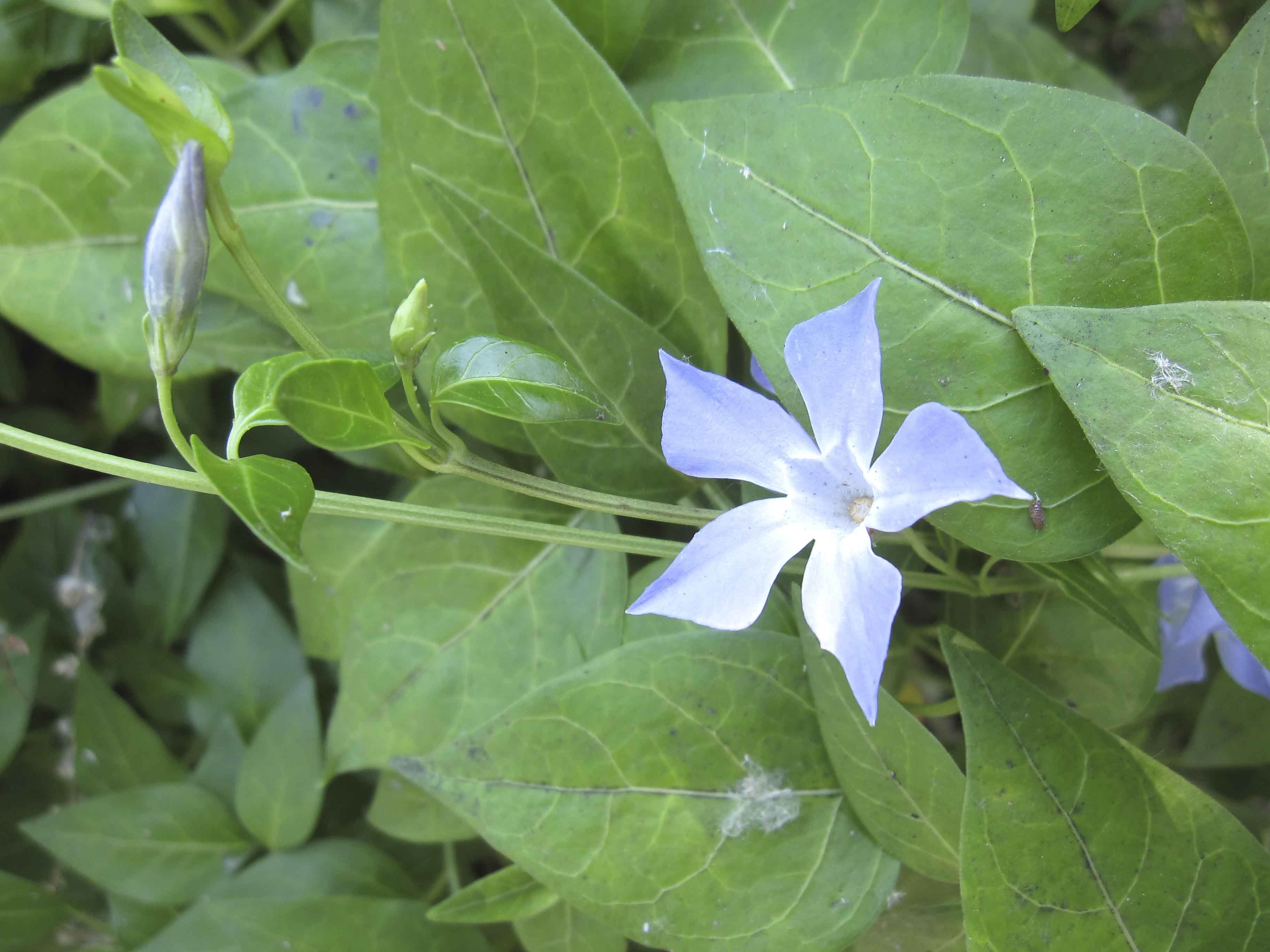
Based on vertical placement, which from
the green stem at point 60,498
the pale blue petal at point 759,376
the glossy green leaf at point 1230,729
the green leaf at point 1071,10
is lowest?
the glossy green leaf at point 1230,729

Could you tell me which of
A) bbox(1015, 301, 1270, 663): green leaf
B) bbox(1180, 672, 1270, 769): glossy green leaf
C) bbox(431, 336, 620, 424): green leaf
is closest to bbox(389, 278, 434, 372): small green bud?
bbox(431, 336, 620, 424): green leaf

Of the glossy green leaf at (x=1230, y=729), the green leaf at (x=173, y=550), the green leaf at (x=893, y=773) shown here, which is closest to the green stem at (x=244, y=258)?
the green leaf at (x=893, y=773)

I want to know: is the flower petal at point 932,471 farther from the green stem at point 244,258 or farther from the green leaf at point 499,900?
the green leaf at point 499,900

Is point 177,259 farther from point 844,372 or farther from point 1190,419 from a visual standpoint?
point 1190,419

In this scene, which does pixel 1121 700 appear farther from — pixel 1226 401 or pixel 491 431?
pixel 491 431

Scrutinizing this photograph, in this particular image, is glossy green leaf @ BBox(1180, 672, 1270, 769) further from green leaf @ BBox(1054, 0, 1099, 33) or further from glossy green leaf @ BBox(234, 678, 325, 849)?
glossy green leaf @ BBox(234, 678, 325, 849)

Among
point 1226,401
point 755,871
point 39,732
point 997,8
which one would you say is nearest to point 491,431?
point 755,871

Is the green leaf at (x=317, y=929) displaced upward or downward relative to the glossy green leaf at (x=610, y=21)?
downward
